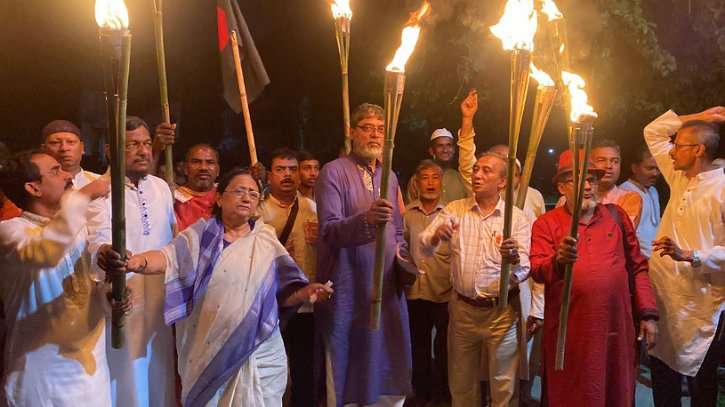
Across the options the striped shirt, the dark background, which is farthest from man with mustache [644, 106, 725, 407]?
the dark background

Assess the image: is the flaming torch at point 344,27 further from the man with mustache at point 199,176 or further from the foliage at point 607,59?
the foliage at point 607,59

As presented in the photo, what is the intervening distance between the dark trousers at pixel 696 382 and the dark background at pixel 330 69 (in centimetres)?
478

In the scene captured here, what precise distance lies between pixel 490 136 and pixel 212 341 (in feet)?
27.5

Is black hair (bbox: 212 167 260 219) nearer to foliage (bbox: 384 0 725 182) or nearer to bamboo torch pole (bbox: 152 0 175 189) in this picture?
bamboo torch pole (bbox: 152 0 175 189)

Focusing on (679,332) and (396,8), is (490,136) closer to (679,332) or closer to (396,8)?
(396,8)

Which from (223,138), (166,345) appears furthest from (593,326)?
(223,138)

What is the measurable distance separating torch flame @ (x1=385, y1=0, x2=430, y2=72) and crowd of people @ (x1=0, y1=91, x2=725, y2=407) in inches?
30.6

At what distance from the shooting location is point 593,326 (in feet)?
14.9

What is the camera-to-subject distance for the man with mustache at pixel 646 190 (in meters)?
6.53

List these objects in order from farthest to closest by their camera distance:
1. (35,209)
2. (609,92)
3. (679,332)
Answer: (609,92) < (679,332) < (35,209)

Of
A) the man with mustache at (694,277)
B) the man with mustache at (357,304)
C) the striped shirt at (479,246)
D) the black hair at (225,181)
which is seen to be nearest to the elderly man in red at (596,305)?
the striped shirt at (479,246)

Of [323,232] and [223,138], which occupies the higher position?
[223,138]

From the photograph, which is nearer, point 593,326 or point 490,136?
point 593,326

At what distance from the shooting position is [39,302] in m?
3.40
